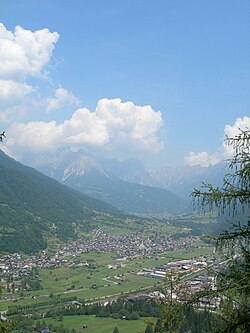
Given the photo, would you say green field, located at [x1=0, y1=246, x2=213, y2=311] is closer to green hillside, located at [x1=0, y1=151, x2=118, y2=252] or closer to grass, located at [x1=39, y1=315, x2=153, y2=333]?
grass, located at [x1=39, y1=315, x2=153, y2=333]

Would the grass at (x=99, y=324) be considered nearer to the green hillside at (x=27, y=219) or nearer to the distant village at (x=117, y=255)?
the distant village at (x=117, y=255)

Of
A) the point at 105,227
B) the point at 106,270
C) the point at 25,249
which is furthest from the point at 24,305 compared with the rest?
the point at 105,227

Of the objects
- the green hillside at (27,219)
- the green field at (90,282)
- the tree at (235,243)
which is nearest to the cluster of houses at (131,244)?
the green hillside at (27,219)

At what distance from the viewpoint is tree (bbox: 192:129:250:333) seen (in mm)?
6004

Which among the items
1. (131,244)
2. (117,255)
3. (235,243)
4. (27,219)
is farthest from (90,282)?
(235,243)

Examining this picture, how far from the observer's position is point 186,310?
21.1 feet

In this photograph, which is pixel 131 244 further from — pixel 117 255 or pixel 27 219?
pixel 27 219

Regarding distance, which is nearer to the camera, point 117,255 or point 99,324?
point 99,324

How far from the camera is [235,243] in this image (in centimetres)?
639

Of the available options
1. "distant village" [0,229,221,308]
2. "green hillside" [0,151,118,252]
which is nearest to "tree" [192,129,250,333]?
"distant village" [0,229,221,308]

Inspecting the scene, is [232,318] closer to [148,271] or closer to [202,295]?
[202,295]

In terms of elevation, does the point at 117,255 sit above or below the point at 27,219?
below

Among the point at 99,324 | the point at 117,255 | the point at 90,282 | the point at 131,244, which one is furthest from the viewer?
the point at 131,244

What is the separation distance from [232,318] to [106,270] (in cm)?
9986
